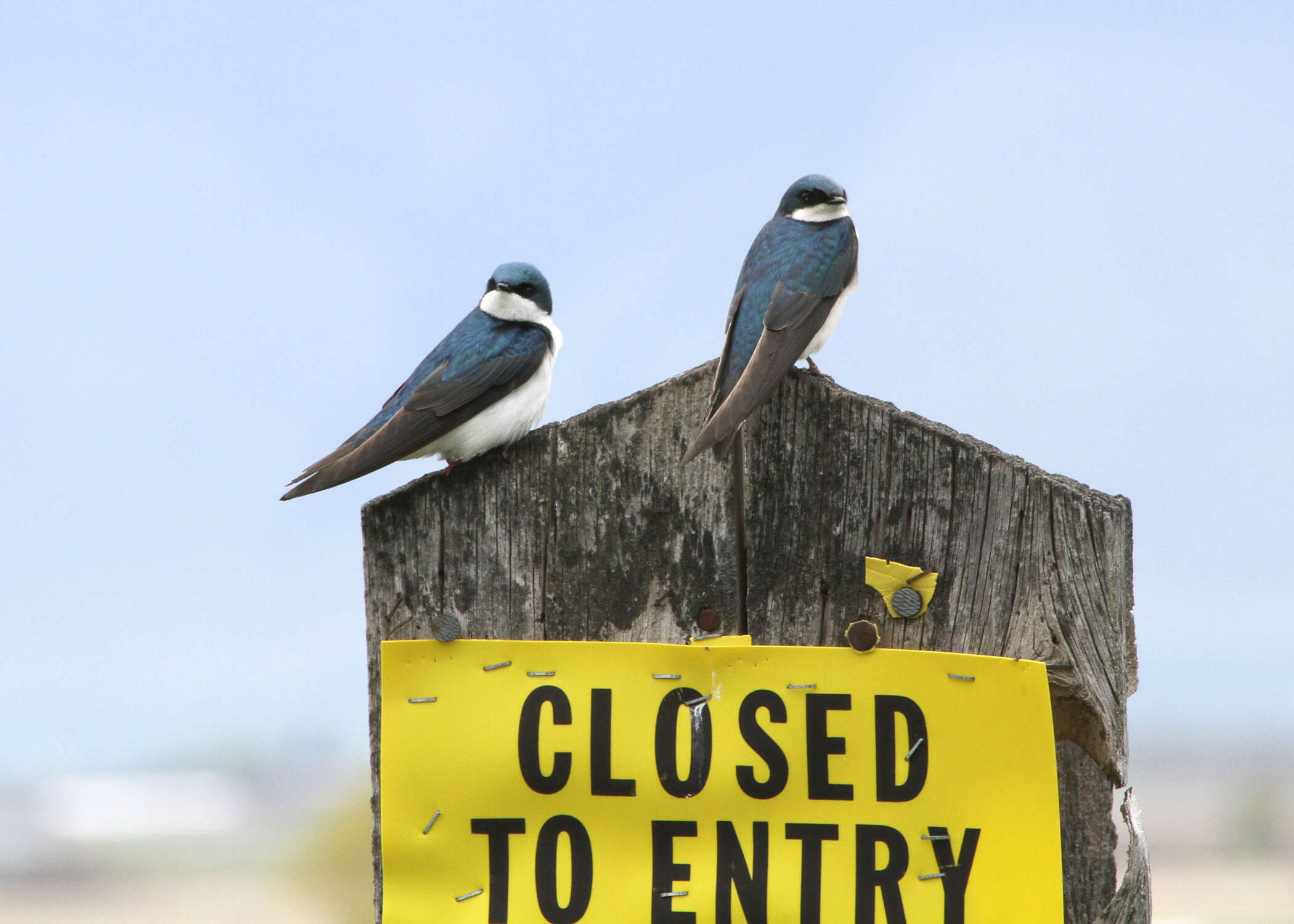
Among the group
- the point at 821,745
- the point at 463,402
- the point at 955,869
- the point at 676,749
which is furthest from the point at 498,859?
the point at 463,402

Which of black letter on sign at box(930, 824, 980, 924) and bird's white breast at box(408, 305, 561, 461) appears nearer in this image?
black letter on sign at box(930, 824, 980, 924)

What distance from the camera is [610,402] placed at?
2.94 metres

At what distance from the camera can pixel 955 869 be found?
2.80 meters

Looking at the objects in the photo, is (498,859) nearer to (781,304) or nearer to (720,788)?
(720,788)

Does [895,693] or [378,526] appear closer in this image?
[895,693]

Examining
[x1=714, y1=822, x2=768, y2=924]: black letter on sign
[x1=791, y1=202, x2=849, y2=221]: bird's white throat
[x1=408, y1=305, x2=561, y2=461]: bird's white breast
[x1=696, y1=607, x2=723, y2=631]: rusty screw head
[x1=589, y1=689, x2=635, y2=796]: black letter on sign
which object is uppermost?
[x1=791, y1=202, x2=849, y2=221]: bird's white throat

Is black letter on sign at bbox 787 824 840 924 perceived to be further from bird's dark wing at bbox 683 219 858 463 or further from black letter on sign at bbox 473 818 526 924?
bird's dark wing at bbox 683 219 858 463

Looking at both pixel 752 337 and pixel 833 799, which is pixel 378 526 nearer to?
pixel 752 337

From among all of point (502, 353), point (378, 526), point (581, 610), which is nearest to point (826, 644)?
point (581, 610)

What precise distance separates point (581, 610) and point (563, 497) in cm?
29

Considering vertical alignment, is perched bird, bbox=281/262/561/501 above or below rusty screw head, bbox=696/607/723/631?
above

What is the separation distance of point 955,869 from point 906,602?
0.65 metres

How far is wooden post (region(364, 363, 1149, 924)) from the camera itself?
9.28 feet

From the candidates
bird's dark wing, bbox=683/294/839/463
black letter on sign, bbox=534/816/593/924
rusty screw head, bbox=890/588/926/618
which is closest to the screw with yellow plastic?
rusty screw head, bbox=890/588/926/618
